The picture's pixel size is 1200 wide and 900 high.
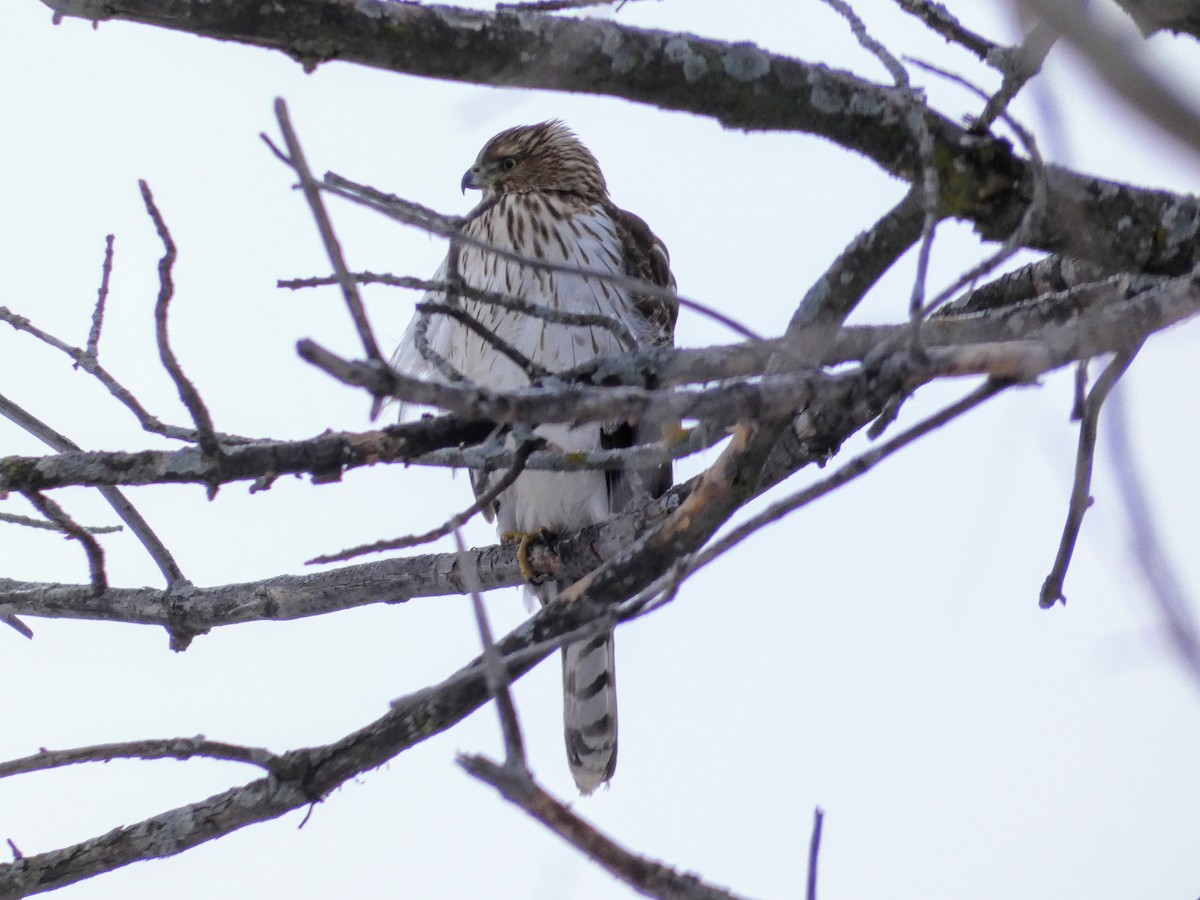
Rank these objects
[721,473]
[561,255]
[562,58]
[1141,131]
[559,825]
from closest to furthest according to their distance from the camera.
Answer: [1141,131] → [559,825] → [562,58] → [721,473] → [561,255]

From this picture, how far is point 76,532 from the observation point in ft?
9.26

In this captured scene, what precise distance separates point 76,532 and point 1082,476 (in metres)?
1.95

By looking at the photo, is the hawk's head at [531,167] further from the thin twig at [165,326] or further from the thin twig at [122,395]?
the thin twig at [165,326]

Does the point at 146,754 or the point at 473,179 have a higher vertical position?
the point at 473,179

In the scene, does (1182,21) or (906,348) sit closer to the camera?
(906,348)

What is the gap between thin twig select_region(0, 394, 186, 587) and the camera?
3.12 meters

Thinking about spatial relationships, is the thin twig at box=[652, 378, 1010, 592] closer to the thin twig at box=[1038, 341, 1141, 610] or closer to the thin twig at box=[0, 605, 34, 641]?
the thin twig at box=[1038, 341, 1141, 610]

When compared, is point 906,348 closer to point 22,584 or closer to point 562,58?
point 562,58

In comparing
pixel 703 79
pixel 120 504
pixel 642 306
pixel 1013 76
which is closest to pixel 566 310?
pixel 642 306

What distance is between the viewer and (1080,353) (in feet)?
6.57

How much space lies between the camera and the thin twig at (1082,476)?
7.57 ft

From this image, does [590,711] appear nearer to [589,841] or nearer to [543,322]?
[543,322]

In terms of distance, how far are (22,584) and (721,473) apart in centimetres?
230

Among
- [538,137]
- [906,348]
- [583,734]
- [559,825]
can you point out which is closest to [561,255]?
[538,137]
